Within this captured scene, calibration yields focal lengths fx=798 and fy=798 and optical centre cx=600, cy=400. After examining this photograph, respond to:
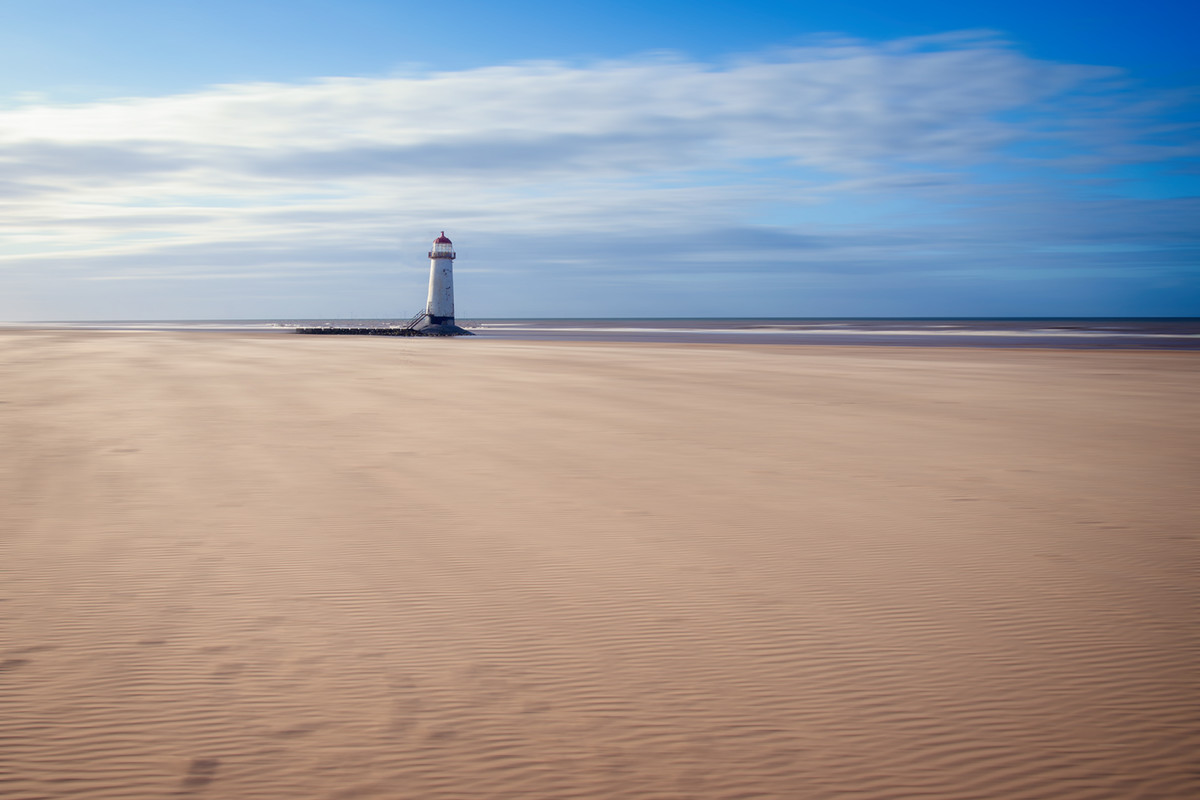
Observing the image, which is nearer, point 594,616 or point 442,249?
point 594,616

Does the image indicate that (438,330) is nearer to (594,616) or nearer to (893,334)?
(893,334)

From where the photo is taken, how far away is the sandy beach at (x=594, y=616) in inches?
122

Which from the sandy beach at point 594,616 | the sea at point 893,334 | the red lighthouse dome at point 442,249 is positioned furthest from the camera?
the red lighthouse dome at point 442,249

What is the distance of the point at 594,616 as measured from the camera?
452 centimetres

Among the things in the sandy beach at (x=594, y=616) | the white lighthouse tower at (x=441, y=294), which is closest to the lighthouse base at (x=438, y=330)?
the white lighthouse tower at (x=441, y=294)

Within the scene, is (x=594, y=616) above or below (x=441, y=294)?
below

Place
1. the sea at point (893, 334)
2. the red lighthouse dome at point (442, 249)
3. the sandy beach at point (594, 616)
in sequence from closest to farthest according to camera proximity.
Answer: the sandy beach at point (594, 616), the sea at point (893, 334), the red lighthouse dome at point (442, 249)

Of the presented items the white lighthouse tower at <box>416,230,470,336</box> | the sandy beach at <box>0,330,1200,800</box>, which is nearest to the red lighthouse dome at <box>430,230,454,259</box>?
the white lighthouse tower at <box>416,230,470,336</box>

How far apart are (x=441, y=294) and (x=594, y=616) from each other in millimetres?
55261

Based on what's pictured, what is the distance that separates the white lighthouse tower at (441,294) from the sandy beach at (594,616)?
1867 inches

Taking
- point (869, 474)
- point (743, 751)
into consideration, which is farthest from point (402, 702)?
point (869, 474)

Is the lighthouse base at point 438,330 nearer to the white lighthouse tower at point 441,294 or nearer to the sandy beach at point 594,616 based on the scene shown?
the white lighthouse tower at point 441,294

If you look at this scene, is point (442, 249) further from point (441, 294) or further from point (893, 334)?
point (893, 334)

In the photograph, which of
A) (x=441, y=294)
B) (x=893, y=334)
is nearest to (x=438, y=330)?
(x=441, y=294)
